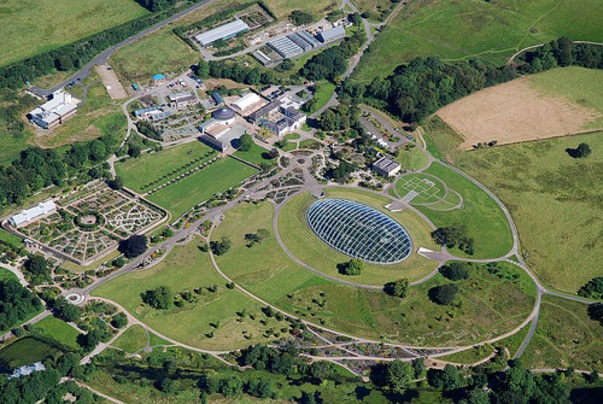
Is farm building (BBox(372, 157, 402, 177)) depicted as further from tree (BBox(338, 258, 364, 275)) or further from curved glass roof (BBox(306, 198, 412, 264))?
tree (BBox(338, 258, 364, 275))

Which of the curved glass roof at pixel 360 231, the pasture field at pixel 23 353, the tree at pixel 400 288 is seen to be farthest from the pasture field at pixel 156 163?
the tree at pixel 400 288

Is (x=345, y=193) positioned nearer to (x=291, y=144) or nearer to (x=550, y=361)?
(x=291, y=144)

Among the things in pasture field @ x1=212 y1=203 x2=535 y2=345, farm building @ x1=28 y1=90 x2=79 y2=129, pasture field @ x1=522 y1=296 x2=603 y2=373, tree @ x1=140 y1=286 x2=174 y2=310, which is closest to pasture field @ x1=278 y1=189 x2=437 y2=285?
pasture field @ x1=212 y1=203 x2=535 y2=345

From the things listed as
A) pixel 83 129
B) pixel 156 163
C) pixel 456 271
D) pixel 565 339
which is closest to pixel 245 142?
pixel 156 163

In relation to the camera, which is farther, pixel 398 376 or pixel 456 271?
pixel 456 271

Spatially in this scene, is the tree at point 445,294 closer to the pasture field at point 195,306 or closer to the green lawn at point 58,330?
the pasture field at point 195,306

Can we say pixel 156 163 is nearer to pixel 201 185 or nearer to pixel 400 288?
pixel 201 185
